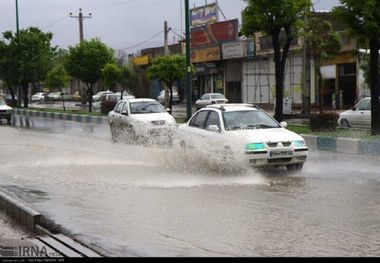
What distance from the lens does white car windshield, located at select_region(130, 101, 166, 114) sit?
20453 millimetres

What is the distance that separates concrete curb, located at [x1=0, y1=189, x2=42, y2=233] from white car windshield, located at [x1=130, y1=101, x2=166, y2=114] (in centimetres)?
1120

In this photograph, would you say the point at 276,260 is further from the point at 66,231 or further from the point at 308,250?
the point at 66,231

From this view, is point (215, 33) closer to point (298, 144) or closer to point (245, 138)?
point (298, 144)

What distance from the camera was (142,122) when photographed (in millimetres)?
19172

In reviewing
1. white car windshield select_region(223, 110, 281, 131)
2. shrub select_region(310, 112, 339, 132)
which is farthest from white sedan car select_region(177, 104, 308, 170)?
shrub select_region(310, 112, 339, 132)

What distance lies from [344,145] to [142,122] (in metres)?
6.08

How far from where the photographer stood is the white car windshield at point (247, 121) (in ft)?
40.9

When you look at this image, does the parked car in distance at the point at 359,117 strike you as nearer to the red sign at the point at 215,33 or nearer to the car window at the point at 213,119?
the car window at the point at 213,119

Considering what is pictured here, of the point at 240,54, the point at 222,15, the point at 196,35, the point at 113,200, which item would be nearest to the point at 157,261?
the point at 113,200

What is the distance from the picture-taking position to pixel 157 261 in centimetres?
559

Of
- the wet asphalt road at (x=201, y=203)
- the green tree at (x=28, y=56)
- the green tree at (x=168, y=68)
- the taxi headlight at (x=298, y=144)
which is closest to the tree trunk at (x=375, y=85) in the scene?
the wet asphalt road at (x=201, y=203)

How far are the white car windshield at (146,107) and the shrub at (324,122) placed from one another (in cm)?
A: 486

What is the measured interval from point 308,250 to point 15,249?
291cm

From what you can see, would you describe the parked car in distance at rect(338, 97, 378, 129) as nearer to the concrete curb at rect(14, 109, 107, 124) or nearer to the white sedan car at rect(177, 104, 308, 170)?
the white sedan car at rect(177, 104, 308, 170)
